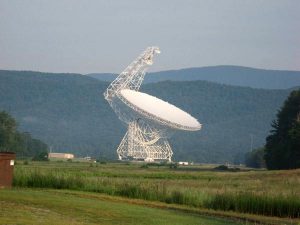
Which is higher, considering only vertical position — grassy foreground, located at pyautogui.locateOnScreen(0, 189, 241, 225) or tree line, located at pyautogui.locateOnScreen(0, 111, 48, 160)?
tree line, located at pyautogui.locateOnScreen(0, 111, 48, 160)

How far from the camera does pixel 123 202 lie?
31.3 m

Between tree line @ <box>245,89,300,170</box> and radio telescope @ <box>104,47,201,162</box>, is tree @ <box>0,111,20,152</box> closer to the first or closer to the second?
radio telescope @ <box>104,47,201,162</box>

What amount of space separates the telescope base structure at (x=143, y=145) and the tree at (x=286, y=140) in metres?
17.4

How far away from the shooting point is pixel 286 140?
82.8 meters

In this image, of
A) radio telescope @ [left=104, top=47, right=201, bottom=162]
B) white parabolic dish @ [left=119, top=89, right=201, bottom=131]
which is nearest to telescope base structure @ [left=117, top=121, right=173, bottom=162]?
radio telescope @ [left=104, top=47, right=201, bottom=162]

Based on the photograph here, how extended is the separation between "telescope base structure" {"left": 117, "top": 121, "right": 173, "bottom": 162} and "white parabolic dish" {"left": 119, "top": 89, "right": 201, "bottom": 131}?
22.6ft

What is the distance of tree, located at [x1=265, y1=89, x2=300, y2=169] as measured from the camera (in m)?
79.5

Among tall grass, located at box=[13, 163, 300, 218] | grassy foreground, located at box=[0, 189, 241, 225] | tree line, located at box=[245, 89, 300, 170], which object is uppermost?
tree line, located at box=[245, 89, 300, 170]

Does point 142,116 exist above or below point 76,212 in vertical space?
above

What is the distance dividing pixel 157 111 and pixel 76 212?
67.1 metres

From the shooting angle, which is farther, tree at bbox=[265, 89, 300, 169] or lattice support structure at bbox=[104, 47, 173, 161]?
lattice support structure at bbox=[104, 47, 173, 161]

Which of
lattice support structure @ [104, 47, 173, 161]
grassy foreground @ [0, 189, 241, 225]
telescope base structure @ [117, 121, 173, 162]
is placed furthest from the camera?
telescope base structure @ [117, 121, 173, 162]

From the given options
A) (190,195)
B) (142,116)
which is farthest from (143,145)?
(190,195)

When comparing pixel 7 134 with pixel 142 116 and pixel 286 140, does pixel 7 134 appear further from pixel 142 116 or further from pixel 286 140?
pixel 286 140
